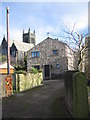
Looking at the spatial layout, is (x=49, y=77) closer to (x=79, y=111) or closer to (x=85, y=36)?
(x=85, y=36)

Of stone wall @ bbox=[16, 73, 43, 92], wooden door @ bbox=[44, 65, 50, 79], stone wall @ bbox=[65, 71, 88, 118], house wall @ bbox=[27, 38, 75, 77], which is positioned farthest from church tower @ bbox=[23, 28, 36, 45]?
stone wall @ bbox=[65, 71, 88, 118]

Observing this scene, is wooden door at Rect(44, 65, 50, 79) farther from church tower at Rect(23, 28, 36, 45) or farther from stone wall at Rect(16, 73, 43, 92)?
church tower at Rect(23, 28, 36, 45)

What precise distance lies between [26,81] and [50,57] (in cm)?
1795

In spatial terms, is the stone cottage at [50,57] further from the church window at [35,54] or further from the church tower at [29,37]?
the church tower at [29,37]

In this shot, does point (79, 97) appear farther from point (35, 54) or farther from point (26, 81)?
point (35, 54)

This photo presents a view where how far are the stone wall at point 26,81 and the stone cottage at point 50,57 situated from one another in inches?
494

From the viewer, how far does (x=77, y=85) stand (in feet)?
20.1

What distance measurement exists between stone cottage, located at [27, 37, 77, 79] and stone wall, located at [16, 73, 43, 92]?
41.2 ft

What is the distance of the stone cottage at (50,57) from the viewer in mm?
31844

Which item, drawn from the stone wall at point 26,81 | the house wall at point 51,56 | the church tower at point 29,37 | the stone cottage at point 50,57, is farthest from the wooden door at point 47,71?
the church tower at point 29,37

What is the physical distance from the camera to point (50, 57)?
1307 inches

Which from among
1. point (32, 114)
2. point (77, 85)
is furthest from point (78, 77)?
point (32, 114)

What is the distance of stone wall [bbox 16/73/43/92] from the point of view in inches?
548

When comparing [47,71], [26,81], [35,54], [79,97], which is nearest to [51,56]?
[47,71]
